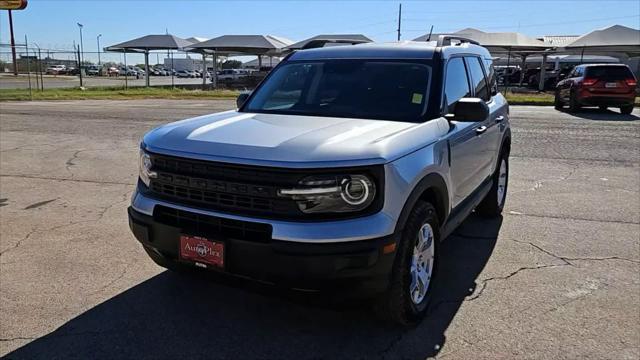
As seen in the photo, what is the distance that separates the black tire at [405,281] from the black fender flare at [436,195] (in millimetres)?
87

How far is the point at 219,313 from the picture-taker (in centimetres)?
364

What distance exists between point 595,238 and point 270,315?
3.53 meters

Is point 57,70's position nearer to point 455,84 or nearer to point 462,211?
point 455,84

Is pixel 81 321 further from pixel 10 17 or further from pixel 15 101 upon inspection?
pixel 10 17

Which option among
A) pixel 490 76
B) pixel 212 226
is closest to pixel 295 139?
pixel 212 226

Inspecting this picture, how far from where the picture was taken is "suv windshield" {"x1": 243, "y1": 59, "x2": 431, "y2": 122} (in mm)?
4062

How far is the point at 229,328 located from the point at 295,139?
1.29 m

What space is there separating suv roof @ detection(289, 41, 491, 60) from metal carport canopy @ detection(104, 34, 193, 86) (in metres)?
36.8

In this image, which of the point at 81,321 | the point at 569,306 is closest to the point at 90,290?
the point at 81,321

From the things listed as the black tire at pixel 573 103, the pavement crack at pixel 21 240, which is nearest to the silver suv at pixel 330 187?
the pavement crack at pixel 21 240

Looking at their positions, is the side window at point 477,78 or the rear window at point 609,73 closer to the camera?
the side window at point 477,78

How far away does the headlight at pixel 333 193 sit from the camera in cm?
291

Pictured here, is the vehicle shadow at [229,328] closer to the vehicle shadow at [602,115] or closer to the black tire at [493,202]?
the black tire at [493,202]

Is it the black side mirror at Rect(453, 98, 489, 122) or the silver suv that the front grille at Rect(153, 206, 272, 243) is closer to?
the silver suv
